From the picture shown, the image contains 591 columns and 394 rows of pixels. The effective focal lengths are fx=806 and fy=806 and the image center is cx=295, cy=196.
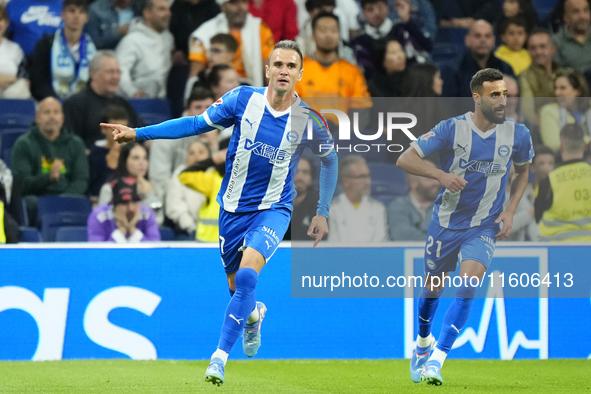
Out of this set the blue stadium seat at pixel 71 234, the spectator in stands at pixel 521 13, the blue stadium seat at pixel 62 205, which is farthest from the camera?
the spectator in stands at pixel 521 13

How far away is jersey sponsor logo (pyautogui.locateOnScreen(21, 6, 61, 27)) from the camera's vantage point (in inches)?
394

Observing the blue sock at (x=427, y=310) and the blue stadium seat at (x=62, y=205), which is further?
the blue stadium seat at (x=62, y=205)

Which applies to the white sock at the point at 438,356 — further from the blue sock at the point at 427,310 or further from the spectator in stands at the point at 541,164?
the spectator in stands at the point at 541,164

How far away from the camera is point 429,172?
6.73m

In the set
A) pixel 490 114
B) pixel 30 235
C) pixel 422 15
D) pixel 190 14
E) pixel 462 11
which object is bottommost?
pixel 30 235

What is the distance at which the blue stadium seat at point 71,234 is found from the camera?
330 inches

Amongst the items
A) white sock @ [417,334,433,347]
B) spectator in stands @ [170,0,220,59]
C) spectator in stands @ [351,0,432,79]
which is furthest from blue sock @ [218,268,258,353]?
spectator in stands @ [170,0,220,59]

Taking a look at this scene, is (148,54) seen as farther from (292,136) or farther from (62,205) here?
(292,136)

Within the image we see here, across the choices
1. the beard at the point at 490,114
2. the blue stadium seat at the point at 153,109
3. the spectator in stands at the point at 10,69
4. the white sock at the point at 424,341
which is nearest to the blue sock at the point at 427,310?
the white sock at the point at 424,341

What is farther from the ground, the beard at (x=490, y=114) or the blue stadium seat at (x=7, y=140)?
the blue stadium seat at (x=7, y=140)

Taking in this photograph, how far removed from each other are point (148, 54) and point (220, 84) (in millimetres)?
1165

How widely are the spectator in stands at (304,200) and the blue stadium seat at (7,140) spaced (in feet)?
11.2

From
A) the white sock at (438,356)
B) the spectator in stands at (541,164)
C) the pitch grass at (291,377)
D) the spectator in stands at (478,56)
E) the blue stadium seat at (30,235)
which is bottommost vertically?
the pitch grass at (291,377)

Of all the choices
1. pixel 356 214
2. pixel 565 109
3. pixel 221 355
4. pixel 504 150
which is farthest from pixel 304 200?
pixel 221 355
